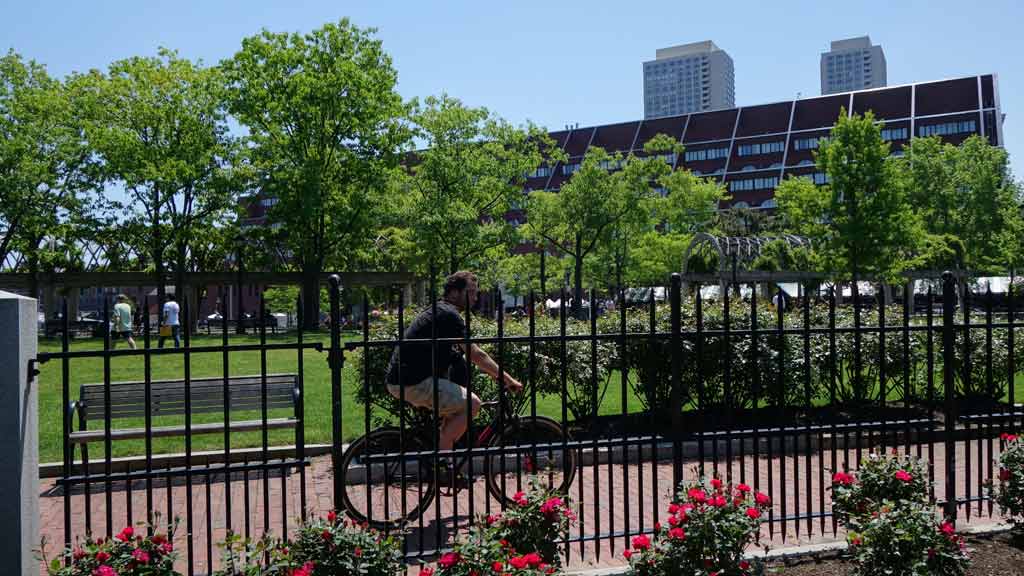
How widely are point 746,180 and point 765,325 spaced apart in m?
80.0

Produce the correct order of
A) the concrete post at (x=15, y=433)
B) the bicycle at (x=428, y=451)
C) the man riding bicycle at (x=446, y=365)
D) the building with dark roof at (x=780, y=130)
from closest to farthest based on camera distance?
1. the concrete post at (x=15, y=433)
2. the bicycle at (x=428, y=451)
3. the man riding bicycle at (x=446, y=365)
4. the building with dark roof at (x=780, y=130)

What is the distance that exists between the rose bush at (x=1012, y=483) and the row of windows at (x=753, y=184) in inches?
3225

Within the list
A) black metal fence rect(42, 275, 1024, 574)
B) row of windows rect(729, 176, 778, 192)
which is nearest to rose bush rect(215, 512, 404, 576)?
black metal fence rect(42, 275, 1024, 574)

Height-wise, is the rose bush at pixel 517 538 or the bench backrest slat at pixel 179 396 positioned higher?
the bench backrest slat at pixel 179 396

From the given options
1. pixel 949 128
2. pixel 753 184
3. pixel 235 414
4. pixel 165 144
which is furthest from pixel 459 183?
pixel 949 128

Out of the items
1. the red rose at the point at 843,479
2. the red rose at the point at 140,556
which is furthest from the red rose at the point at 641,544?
the red rose at the point at 140,556

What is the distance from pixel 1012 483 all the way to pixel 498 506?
138 inches

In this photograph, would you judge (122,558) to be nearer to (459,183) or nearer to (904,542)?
(904,542)

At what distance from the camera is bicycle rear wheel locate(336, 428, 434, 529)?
506cm

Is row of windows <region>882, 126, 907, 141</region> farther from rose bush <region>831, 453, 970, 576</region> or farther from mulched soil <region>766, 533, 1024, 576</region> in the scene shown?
rose bush <region>831, 453, 970, 576</region>

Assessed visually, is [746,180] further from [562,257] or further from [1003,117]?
[562,257]

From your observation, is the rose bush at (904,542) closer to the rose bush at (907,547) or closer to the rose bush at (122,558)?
the rose bush at (907,547)

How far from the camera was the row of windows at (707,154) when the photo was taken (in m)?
88.1

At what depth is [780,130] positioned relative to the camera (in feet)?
279
